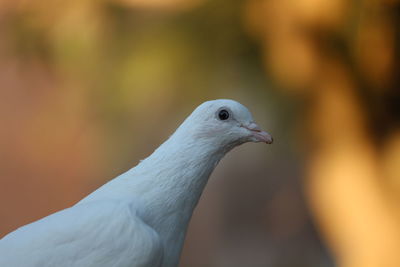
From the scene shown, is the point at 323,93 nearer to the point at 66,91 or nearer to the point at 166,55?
the point at 166,55

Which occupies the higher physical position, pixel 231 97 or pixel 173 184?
pixel 173 184

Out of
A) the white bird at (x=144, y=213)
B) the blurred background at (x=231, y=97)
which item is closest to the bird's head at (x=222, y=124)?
the white bird at (x=144, y=213)

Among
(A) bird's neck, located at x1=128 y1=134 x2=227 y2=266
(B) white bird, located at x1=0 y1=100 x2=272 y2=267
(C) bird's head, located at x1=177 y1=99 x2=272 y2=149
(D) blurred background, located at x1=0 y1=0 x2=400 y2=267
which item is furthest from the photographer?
(D) blurred background, located at x1=0 y1=0 x2=400 y2=267

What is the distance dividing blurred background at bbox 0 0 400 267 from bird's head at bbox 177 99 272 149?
362 centimetres

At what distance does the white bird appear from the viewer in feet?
7.43

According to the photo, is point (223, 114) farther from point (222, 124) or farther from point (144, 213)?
point (144, 213)

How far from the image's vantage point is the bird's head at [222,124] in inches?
100

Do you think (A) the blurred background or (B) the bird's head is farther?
(A) the blurred background

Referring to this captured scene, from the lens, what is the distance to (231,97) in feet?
20.7

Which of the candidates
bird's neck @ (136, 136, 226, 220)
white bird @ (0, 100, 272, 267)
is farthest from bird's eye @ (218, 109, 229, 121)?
bird's neck @ (136, 136, 226, 220)

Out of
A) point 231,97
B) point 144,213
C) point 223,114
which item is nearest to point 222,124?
point 223,114

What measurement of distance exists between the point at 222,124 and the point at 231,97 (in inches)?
149

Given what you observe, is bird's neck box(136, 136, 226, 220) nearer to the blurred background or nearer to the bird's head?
the bird's head

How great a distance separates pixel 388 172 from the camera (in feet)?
20.4
